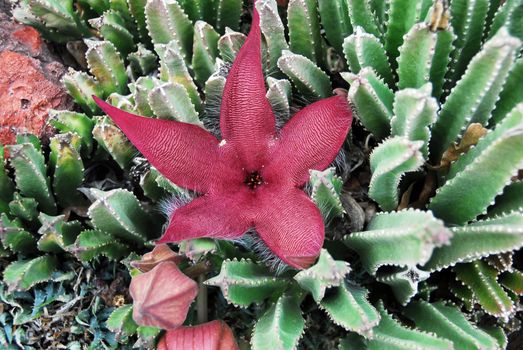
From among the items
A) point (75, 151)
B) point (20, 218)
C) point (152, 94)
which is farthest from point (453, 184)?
point (20, 218)

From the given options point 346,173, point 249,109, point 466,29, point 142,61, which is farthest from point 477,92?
point 142,61

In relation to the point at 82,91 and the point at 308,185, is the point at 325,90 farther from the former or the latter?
the point at 82,91

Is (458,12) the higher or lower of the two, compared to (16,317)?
Result: higher

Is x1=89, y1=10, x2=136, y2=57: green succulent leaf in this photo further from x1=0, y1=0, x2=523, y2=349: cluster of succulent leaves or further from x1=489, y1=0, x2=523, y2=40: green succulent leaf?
x1=489, y1=0, x2=523, y2=40: green succulent leaf

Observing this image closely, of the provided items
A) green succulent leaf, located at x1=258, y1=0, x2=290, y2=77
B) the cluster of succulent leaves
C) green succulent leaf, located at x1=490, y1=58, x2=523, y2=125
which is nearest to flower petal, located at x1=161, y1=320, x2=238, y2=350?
the cluster of succulent leaves

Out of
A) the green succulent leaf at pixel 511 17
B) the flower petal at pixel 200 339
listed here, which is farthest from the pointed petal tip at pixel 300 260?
the green succulent leaf at pixel 511 17

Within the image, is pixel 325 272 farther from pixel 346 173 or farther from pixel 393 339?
pixel 346 173

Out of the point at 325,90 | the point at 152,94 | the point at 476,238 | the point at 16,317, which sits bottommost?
the point at 16,317
